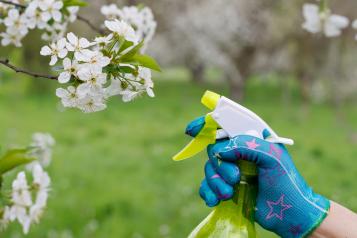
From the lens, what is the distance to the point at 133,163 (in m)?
6.84

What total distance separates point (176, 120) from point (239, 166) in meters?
8.94

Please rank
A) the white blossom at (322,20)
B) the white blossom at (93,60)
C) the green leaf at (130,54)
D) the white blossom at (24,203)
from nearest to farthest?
the white blossom at (93,60)
the green leaf at (130,54)
the white blossom at (24,203)
the white blossom at (322,20)

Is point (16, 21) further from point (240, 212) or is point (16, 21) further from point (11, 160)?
point (240, 212)

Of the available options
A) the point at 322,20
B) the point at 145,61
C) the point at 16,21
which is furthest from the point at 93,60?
the point at 322,20

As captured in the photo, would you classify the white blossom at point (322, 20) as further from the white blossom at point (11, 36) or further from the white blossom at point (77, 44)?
the white blossom at point (77, 44)

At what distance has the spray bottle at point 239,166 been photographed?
1.65m

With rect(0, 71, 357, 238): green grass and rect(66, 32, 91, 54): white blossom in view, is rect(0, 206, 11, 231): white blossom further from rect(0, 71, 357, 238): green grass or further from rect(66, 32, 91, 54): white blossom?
rect(0, 71, 357, 238): green grass

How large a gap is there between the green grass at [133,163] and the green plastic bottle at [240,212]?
9.20ft

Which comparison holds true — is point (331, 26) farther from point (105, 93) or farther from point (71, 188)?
point (71, 188)

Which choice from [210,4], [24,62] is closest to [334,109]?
[210,4]

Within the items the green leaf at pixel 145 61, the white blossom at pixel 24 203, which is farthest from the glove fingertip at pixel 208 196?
the white blossom at pixel 24 203

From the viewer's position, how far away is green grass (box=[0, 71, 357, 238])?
4758 millimetres

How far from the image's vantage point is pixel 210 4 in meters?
15.8

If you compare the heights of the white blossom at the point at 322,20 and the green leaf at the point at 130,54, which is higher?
the green leaf at the point at 130,54
